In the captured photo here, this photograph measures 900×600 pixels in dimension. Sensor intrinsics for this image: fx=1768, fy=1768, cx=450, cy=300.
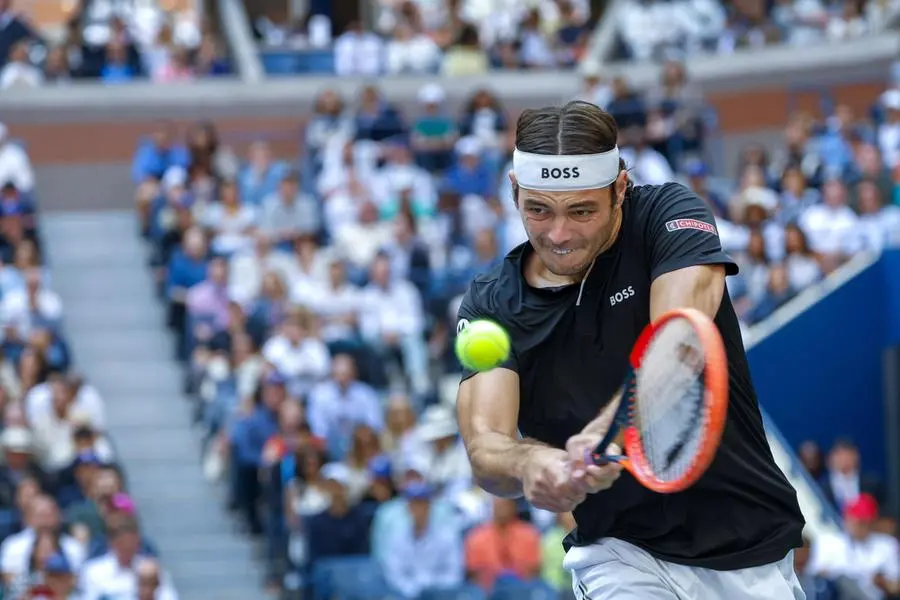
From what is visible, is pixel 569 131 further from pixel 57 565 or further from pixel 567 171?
pixel 57 565

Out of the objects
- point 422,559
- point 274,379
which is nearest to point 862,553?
point 422,559

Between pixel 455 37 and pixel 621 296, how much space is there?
1640 cm

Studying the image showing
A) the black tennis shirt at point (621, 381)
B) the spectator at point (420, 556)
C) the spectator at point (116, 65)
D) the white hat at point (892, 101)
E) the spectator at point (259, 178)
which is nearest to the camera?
the black tennis shirt at point (621, 381)

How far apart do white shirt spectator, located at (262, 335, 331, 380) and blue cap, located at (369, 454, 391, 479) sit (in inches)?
54.9

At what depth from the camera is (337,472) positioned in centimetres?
1237

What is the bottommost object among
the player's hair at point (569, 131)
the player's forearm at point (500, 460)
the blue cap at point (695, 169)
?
the blue cap at point (695, 169)

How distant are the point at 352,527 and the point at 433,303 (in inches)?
133

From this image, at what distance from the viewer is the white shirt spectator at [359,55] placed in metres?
20.4

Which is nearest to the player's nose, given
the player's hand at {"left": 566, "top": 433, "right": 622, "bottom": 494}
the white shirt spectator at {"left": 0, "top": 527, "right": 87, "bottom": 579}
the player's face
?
the player's face

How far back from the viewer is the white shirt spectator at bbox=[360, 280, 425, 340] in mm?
14555

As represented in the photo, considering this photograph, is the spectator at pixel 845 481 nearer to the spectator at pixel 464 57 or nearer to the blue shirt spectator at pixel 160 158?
the blue shirt spectator at pixel 160 158

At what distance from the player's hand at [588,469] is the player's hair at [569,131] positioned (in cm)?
82

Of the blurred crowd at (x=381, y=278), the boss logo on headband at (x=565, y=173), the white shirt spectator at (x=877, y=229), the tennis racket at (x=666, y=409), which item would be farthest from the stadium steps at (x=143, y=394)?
the tennis racket at (x=666, y=409)

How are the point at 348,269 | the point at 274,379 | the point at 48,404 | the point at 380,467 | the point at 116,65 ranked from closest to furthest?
1. the point at 380,467
2. the point at 48,404
3. the point at 274,379
4. the point at 348,269
5. the point at 116,65
